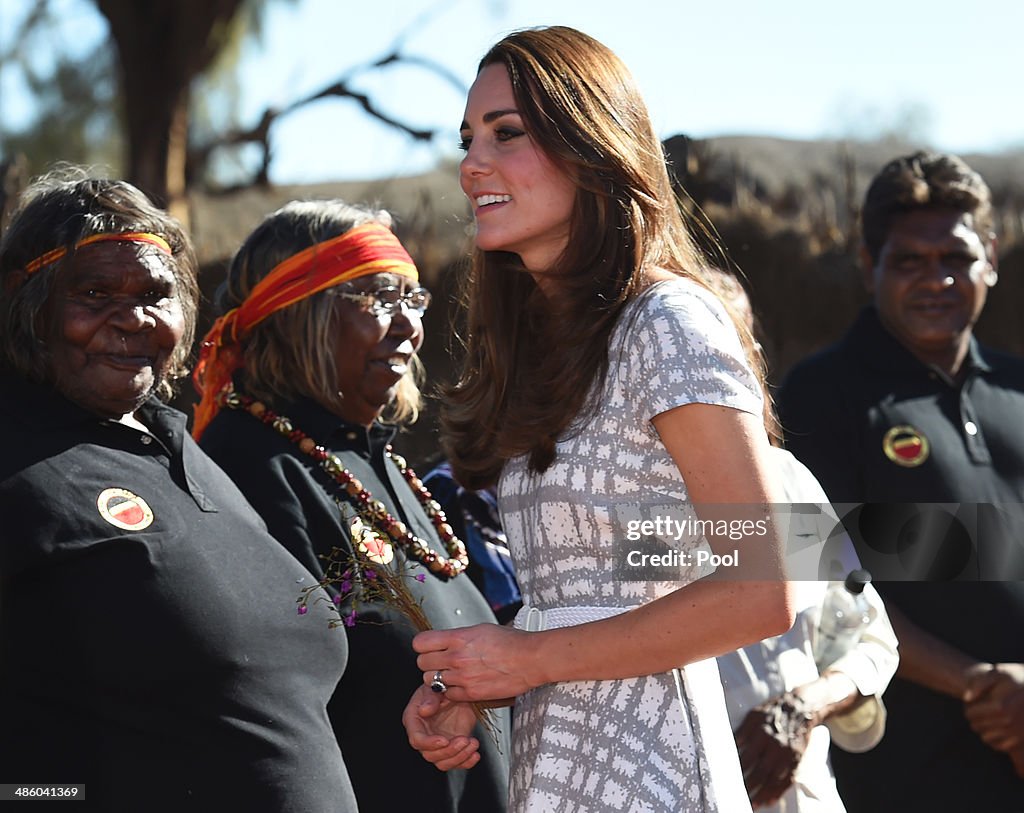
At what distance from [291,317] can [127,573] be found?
3.76 feet

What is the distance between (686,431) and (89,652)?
1.24 meters

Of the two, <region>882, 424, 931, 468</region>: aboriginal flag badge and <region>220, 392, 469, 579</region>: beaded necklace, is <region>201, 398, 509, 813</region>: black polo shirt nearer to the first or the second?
<region>220, 392, 469, 579</region>: beaded necklace

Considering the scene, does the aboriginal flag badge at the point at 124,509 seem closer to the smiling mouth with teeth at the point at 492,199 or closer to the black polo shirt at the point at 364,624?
the black polo shirt at the point at 364,624

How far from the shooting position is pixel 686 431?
2.06 m

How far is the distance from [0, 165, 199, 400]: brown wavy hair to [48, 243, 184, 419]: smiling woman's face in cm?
3

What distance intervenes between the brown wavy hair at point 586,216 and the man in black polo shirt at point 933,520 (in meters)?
1.77

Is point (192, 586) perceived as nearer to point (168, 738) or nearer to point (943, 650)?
point (168, 738)

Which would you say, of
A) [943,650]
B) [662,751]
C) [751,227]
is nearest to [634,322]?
[662,751]

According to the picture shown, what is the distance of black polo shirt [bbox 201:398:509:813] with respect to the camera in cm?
307

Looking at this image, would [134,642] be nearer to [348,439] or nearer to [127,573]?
[127,573]

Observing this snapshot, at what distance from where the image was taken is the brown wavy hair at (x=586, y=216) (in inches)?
87.9

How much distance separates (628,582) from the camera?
86.9 inches

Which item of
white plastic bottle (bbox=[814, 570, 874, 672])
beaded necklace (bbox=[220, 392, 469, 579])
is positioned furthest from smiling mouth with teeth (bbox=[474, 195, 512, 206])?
white plastic bottle (bbox=[814, 570, 874, 672])

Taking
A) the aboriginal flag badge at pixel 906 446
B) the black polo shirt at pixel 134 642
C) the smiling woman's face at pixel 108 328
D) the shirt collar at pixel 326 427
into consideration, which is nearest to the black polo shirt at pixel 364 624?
the shirt collar at pixel 326 427
